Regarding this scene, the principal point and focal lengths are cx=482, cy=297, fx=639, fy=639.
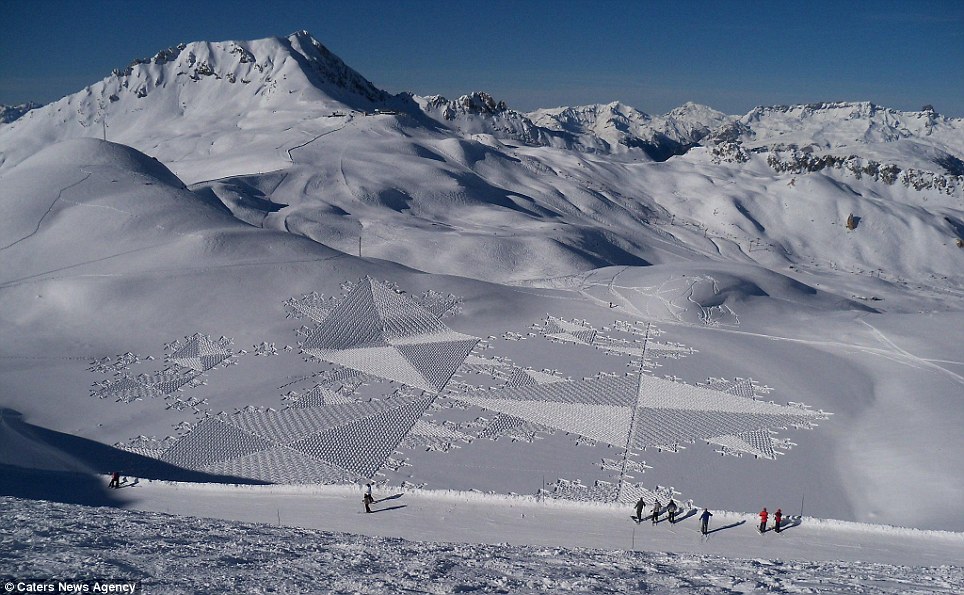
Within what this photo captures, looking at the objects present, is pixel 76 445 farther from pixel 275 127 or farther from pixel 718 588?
pixel 275 127

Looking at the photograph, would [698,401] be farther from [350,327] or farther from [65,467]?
[65,467]

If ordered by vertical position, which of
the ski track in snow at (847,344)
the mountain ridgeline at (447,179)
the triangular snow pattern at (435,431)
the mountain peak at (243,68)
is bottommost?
the triangular snow pattern at (435,431)

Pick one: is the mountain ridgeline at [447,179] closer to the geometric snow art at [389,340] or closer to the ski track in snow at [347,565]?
the geometric snow art at [389,340]

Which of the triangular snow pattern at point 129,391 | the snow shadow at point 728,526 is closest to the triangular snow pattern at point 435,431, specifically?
the snow shadow at point 728,526

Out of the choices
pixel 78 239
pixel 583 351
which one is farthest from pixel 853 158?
pixel 78 239

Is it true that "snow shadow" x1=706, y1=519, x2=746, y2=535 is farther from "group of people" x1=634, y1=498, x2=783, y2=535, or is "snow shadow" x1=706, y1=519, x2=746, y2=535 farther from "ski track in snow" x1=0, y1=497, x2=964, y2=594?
"ski track in snow" x1=0, y1=497, x2=964, y2=594

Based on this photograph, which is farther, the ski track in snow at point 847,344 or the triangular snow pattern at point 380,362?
the ski track in snow at point 847,344

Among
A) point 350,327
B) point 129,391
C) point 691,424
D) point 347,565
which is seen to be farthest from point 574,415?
point 129,391
